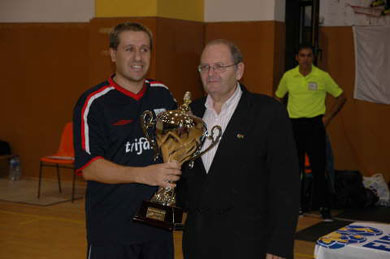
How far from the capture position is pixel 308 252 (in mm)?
5875

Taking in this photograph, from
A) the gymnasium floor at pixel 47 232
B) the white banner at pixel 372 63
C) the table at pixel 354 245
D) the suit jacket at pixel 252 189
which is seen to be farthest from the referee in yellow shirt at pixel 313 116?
the suit jacket at pixel 252 189

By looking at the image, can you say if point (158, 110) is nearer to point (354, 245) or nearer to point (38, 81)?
point (354, 245)

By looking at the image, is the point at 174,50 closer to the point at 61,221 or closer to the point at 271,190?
the point at 61,221

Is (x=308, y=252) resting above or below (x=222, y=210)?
below

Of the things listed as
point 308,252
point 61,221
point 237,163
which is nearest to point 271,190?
point 237,163

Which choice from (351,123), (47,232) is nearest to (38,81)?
(47,232)

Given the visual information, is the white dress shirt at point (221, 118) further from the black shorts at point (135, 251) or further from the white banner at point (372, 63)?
the white banner at point (372, 63)

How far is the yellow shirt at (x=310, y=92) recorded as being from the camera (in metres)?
7.29

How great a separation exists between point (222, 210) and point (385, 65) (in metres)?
6.31

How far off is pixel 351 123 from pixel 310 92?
5.98 ft

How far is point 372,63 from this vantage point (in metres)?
8.62

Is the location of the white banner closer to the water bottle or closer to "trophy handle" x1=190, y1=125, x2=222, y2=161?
the water bottle

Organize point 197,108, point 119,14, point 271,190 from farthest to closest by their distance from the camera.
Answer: point 119,14 < point 197,108 < point 271,190

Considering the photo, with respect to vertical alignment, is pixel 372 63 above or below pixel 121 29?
below
